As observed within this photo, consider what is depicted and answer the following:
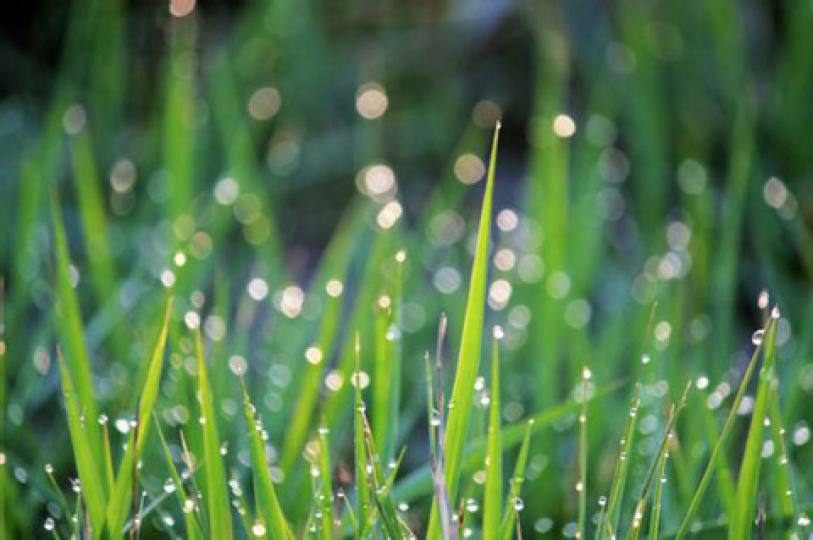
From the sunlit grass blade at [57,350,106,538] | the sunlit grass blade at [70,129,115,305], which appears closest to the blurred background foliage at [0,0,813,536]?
the sunlit grass blade at [70,129,115,305]

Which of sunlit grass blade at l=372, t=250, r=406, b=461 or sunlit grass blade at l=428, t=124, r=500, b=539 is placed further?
sunlit grass blade at l=372, t=250, r=406, b=461

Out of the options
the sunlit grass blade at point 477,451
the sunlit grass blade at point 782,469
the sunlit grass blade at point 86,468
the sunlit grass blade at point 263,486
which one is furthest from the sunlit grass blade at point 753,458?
the sunlit grass blade at point 86,468

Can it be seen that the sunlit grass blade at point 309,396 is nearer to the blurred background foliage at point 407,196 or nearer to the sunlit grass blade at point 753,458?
the blurred background foliage at point 407,196

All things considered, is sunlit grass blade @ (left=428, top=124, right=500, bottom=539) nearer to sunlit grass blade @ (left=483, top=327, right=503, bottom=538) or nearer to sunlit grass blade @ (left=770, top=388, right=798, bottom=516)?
sunlit grass blade @ (left=483, top=327, right=503, bottom=538)

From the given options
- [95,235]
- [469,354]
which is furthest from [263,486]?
[95,235]

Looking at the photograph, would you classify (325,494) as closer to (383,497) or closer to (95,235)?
(383,497)

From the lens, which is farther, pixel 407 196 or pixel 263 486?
pixel 407 196
